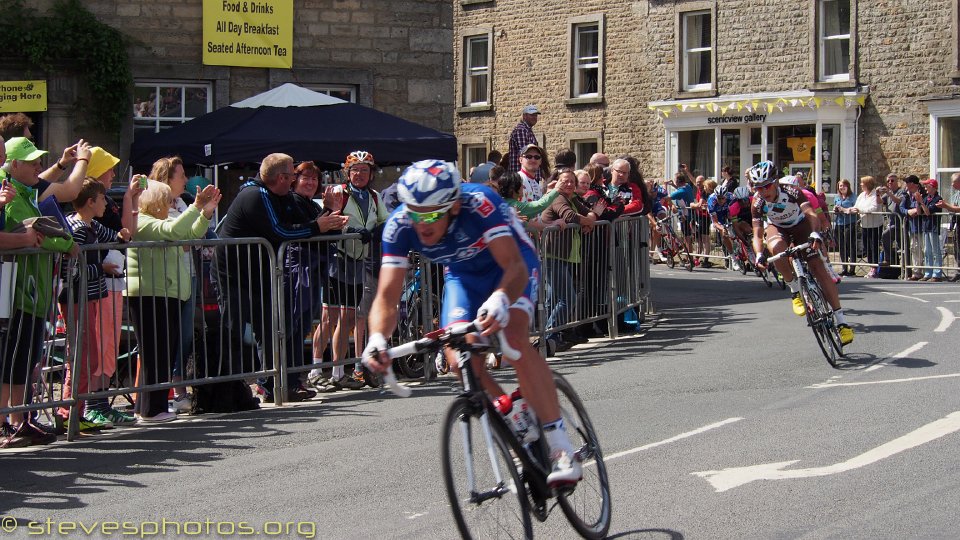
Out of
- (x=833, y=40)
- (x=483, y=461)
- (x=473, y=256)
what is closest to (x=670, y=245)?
(x=833, y=40)

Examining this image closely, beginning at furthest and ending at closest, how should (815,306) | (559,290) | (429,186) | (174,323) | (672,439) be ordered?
(559,290)
(815,306)
(174,323)
(672,439)
(429,186)

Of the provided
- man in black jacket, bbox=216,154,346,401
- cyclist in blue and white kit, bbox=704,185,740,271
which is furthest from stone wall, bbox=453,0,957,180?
man in black jacket, bbox=216,154,346,401

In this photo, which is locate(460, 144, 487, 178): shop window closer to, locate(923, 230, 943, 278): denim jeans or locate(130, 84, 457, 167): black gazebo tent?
locate(923, 230, 943, 278): denim jeans

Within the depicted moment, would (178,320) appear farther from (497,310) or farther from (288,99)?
(288,99)

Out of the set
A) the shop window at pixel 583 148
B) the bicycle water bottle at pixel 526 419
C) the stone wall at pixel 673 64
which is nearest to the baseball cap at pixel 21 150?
the bicycle water bottle at pixel 526 419

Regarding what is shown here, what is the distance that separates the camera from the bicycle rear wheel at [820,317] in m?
12.4

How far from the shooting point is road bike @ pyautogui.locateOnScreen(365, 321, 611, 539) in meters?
5.67

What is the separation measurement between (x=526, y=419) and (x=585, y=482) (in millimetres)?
655

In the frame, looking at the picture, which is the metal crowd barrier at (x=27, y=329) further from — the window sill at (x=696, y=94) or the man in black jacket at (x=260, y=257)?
the window sill at (x=696, y=94)

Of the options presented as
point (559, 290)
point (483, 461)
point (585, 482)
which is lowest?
point (585, 482)

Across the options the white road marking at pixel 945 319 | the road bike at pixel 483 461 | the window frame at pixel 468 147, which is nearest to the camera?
the road bike at pixel 483 461

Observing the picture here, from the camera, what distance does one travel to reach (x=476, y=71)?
4306 cm

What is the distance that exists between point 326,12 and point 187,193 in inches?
265

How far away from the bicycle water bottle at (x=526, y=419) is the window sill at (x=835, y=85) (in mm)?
29226
